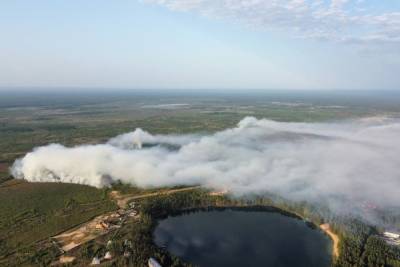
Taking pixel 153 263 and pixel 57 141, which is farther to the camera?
pixel 57 141

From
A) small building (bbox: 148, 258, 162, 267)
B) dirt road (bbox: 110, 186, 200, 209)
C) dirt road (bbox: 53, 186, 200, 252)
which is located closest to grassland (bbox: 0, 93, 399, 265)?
dirt road (bbox: 110, 186, 200, 209)

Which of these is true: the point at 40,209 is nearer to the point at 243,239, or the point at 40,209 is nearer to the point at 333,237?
the point at 243,239

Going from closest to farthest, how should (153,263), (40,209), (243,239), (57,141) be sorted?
(153,263), (243,239), (40,209), (57,141)

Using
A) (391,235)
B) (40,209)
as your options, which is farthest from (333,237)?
(40,209)

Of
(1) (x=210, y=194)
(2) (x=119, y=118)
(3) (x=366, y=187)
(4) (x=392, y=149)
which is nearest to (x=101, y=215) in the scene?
(1) (x=210, y=194)

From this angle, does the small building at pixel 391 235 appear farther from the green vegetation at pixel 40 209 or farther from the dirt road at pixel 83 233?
the green vegetation at pixel 40 209

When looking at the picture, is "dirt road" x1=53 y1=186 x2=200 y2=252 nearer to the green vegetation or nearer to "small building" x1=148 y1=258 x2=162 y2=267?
the green vegetation

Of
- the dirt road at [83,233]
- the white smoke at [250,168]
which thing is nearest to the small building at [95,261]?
the dirt road at [83,233]

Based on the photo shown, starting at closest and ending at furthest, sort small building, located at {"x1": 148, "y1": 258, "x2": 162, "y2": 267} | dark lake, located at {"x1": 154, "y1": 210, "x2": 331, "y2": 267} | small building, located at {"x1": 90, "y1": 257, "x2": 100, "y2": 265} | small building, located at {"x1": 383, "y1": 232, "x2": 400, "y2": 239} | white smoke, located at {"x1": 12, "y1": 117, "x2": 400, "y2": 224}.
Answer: small building, located at {"x1": 148, "y1": 258, "x2": 162, "y2": 267}, small building, located at {"x1": 90, "y1": 257, "x2": 100, "y2": 265}, dark lake, located at {"x1": 154, "y1": 210, "x2": 331, "y2": 267}, small building, located at {"x1": 383, "y1": 232, "x2": 400, "y2": 239}, white smoke, located at {"x1": 12, "y1": 117, "x2": 400, "y2": 224}
